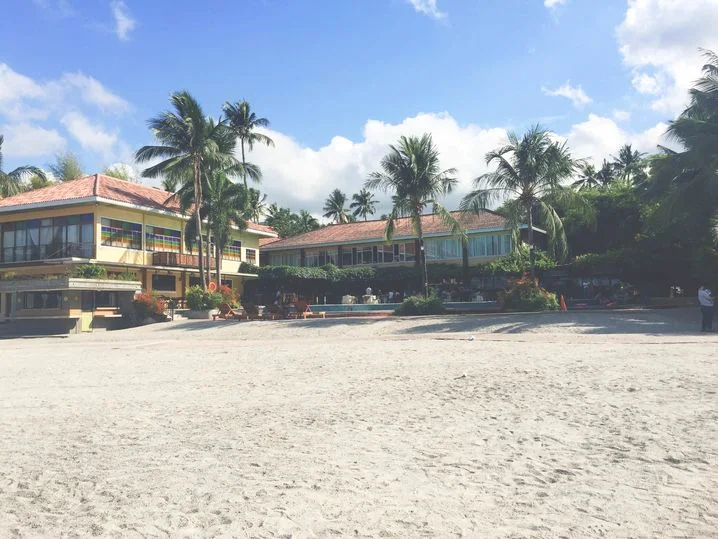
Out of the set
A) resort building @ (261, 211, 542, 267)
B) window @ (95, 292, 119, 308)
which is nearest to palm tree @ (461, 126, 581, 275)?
resort building @ (261, 211, 542, 267)

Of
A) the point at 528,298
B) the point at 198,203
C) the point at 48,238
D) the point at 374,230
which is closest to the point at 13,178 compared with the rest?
the point at 48,238

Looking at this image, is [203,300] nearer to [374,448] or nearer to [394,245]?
[394,245]

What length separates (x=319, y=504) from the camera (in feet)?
15.2

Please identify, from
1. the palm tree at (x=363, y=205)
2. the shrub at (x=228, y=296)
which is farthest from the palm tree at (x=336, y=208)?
the shrub at (x=228, y=296)

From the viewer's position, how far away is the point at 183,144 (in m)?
35.5

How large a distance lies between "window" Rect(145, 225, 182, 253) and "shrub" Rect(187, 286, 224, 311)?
8.45m

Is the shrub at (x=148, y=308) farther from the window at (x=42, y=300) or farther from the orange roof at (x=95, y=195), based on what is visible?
the orange roof at (x=95, y=195)

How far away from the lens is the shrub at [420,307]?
88.7ft

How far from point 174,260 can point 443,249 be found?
1825 cm

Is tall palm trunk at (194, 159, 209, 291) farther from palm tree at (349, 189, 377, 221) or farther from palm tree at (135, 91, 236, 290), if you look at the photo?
palm tree at (349, 189, 377, 221)

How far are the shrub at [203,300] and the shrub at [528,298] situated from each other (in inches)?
593

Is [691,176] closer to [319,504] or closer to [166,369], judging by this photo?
[166,369]

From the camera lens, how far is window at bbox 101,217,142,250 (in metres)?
35.7

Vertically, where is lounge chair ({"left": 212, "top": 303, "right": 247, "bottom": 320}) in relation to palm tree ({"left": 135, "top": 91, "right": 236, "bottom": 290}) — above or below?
below
